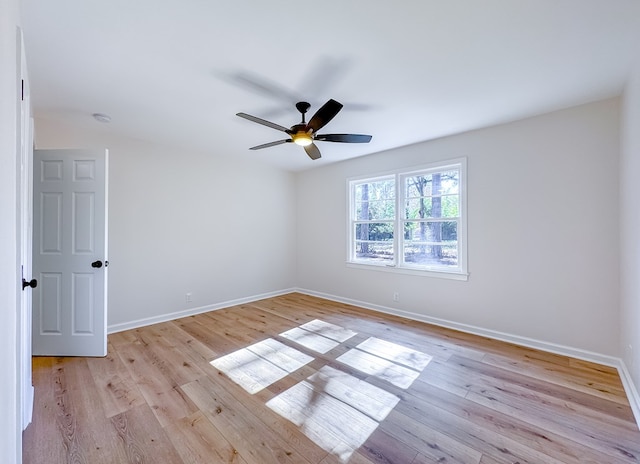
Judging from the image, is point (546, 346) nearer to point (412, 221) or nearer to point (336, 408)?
point (412, 221)

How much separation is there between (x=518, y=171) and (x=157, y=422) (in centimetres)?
407

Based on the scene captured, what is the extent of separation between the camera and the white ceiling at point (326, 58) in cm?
164

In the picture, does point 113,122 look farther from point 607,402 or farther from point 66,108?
point 607,402

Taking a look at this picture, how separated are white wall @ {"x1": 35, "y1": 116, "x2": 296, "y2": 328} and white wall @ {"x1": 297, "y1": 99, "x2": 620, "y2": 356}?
2602 millimetres

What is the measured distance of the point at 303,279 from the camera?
18.6 ft

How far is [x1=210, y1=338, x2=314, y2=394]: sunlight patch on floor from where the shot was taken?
2457 mm

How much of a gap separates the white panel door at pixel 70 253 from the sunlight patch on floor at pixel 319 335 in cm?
201

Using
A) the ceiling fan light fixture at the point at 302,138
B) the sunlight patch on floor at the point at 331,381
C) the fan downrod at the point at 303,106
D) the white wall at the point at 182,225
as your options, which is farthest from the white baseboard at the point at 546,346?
the fan downrod at the point at 303,106

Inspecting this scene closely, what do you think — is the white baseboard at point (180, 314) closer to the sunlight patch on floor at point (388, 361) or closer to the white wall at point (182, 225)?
the white wall at point (182, 225)

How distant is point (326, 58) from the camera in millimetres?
2072

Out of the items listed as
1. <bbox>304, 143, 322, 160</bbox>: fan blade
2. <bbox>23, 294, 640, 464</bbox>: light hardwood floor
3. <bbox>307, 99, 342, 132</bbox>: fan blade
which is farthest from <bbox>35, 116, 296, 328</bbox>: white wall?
<bbox>307, 99, 342, 132</bbox>: fan blade

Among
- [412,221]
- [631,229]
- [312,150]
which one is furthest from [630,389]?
[312,150]

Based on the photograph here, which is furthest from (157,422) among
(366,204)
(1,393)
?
(366,204)

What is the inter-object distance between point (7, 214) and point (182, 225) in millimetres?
3241
